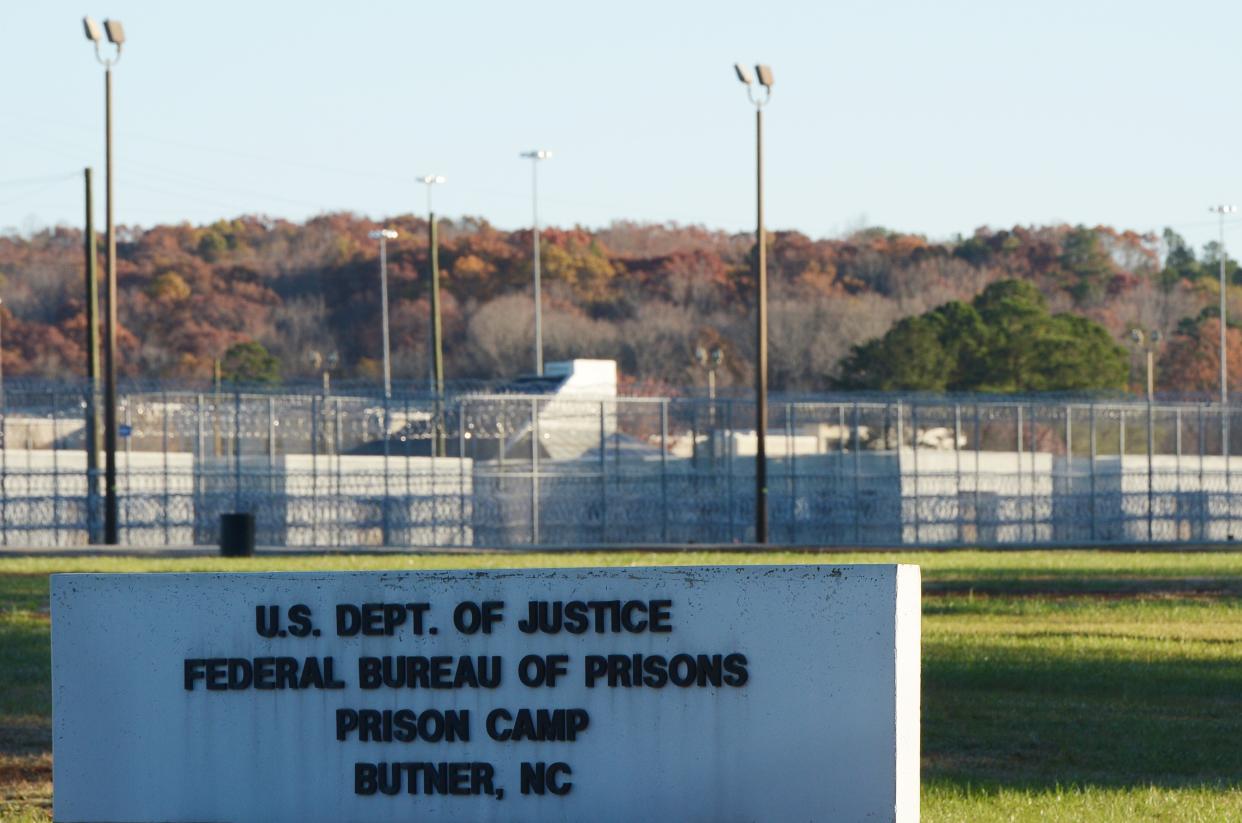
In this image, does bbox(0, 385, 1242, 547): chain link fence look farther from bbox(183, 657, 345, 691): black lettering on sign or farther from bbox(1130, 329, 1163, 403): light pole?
bbox(183, 657, 345, 691): black lettering on sign

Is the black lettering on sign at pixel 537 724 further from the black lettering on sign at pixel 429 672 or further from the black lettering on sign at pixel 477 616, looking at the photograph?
the black lettering on sign at pixel 477 616

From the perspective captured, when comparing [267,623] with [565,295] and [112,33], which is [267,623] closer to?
[112,33]

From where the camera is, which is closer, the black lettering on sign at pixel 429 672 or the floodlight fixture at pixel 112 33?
the black lettering on sign at pixel 429 672

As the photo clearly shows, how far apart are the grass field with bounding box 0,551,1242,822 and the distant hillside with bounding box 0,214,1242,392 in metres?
58.9

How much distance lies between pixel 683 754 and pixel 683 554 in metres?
23.7

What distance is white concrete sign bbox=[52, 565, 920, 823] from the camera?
743cm

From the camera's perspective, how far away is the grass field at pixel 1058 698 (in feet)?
33.6

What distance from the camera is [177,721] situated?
780 centimetres

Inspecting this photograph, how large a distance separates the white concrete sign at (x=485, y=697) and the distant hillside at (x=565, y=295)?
7377 centimetres

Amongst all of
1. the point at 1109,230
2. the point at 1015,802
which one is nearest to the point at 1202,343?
the point at 1109,230

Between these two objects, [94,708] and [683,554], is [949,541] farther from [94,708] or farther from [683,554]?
[94,708]

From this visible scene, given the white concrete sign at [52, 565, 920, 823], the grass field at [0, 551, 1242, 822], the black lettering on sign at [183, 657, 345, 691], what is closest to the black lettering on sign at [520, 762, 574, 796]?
the white concrete sign at [52, 565, 920, 823]

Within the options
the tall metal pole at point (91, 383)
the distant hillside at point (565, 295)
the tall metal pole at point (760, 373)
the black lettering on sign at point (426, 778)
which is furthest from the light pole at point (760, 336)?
the distant hillside at point (565, 295)

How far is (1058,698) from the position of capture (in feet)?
46.1
